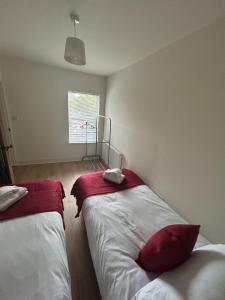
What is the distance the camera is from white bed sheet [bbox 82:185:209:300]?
1.00 meters

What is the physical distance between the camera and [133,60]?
2510mm

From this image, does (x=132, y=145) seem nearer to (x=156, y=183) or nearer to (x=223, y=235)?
(x=156, y=183)

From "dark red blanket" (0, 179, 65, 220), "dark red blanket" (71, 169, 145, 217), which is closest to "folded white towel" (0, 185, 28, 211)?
"dark red blanket" (0, 179, 65, 220)

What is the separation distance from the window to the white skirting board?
24.2 inches

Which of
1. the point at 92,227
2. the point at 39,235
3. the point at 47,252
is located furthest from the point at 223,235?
the point at 39,235

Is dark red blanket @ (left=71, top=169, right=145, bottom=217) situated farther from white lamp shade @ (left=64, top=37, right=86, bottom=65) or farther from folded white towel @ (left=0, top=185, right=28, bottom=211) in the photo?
white lamp shade @ (left=64, top=37, right=86, bottom=65)

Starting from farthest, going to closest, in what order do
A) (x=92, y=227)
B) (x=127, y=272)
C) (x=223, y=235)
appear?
(x=92, y=227) → (x=223, y=235) → (x=127, y=272)

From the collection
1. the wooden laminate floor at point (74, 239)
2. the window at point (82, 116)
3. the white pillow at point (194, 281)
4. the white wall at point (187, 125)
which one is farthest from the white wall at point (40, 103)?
the white pillow at point (194, 281)

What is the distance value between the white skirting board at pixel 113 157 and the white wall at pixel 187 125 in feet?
2.05

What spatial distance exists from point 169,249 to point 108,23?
206cm

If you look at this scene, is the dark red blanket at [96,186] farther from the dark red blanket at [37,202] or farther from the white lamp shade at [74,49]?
the white lamp shade at [74,49]

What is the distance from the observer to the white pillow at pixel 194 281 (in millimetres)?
731

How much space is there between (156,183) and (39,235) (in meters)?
1.56

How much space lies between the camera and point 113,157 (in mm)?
3439
